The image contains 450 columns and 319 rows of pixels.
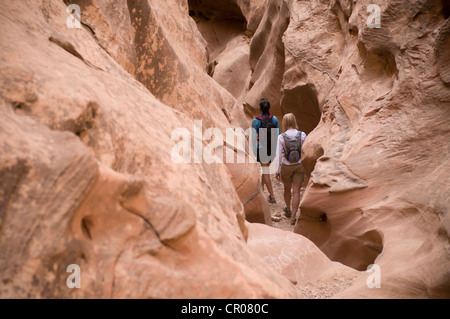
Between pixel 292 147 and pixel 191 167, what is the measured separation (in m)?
2.89

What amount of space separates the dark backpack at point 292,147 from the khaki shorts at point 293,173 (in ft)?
0.36

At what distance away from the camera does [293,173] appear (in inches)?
185

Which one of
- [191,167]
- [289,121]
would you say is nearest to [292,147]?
[289,121]

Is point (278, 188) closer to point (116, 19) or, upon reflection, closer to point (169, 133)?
point (116, 19)

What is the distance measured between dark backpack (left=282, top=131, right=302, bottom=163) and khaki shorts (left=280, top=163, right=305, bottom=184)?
0.36ft

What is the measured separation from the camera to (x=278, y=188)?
6.45m

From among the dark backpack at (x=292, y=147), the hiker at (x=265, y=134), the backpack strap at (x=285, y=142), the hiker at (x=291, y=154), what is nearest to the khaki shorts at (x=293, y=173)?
the hiker at (x=291, y=154)

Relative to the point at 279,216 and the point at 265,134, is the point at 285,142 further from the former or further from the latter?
the point at 279,216

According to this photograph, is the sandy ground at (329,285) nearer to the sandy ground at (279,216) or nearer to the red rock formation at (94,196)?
the red rock formation at (94,196)

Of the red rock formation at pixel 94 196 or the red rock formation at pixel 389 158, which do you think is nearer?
the red rock formation at pixel 94 196

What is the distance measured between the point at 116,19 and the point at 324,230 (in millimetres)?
2960

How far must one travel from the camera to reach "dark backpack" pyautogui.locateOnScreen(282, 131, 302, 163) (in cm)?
453

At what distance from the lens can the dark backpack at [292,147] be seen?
453 cm
